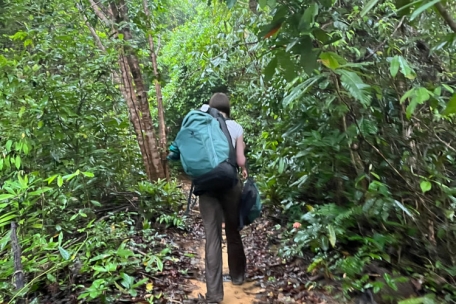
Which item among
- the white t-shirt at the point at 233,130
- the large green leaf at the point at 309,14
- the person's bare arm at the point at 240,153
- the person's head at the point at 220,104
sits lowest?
the person's bare arm at the point at 240,153

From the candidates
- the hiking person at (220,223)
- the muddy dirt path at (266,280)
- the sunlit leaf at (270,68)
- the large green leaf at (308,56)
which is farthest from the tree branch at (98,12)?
the large green leaf at (308,56)

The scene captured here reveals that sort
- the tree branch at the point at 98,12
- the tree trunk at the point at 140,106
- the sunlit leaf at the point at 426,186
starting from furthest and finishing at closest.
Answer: the tree trunk at the point at 140,106, the tree branch at the point at 98,12, the sunlit leaf at the point at 426,186

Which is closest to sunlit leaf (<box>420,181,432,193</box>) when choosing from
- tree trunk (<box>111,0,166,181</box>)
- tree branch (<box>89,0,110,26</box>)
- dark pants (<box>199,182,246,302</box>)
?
dark pants (<box>199,182,246,302</box>)

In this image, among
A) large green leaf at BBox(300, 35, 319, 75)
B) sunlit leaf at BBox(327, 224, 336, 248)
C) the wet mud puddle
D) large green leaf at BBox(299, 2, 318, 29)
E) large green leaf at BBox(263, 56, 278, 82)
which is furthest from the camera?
the wet mud puddle

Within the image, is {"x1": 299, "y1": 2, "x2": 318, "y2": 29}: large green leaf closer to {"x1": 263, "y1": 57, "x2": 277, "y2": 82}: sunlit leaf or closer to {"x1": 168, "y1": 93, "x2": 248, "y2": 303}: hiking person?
{"x1": 263, "y1": 57, "x2": 277, "y2": 82}: sunlit leaf

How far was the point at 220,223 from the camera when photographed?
11.0ft

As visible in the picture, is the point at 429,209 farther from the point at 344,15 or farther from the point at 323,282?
the point at 344,15

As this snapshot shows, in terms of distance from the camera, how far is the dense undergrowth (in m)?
2.56

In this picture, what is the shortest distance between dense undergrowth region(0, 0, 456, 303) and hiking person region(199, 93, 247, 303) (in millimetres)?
620

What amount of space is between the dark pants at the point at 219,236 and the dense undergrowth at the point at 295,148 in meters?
0.62

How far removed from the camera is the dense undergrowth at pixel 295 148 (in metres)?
2.56

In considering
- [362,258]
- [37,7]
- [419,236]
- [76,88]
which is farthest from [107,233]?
[37,7]

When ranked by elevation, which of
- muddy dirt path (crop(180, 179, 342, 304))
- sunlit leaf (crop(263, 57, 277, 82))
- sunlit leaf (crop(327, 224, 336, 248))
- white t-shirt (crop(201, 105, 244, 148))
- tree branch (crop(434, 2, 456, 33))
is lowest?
muddy dirt path (crop(180, 179, 342, 304))

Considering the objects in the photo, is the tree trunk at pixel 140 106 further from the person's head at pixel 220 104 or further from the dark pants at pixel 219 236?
the dark pants at pixel 219 236
